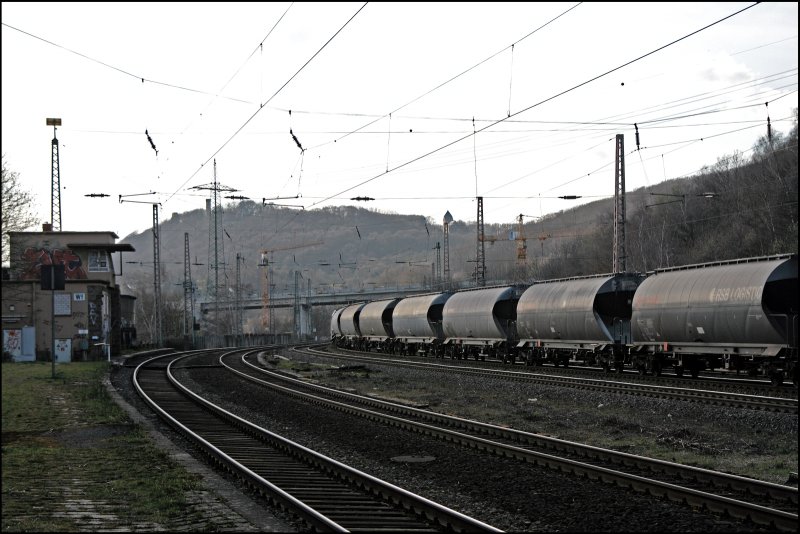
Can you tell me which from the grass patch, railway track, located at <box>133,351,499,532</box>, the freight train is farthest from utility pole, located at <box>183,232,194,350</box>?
railway track, located at <box>133,351,499,532</box>

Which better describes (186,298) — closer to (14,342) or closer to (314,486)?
(14,342)

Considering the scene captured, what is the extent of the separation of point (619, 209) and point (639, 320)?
10.3 m

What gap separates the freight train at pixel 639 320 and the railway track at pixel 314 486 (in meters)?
14.0

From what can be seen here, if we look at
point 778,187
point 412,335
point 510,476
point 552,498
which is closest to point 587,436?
point 510,476

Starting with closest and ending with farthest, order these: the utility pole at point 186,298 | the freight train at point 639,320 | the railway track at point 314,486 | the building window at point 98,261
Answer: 1. the railway track at point 314,486
2. the freight train at point 639,320
3. the building window at point 98,261
4. the utility pole at point 186,298

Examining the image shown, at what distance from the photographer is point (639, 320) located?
28859 millimetres

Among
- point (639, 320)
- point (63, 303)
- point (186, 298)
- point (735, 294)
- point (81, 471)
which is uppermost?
point (186, 298)

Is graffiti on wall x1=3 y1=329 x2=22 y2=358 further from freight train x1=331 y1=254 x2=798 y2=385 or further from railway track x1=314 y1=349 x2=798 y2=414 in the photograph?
railway track x1=314 y1=349 x2=798 y2=414

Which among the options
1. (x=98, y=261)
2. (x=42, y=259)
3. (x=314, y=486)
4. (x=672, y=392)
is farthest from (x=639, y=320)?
(x=42, y=259)

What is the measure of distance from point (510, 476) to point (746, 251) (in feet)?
201

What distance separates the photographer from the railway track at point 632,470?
10242 mm

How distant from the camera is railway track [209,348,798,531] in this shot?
10242 millimetres

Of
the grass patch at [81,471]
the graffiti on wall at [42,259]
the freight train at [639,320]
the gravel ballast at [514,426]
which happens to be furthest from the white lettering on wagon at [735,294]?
the graffiti on wall at [42,259]

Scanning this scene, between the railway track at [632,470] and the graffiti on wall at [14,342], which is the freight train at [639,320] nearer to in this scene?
the railway track at [632,470]
